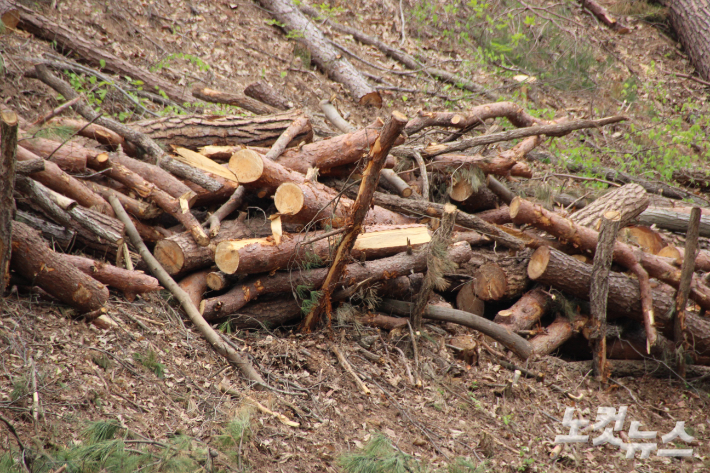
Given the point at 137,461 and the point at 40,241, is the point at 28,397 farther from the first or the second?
the point at 40,241

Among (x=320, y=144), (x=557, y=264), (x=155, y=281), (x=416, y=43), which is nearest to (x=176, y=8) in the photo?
(x=416, y=43)

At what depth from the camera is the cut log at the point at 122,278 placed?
414 cm

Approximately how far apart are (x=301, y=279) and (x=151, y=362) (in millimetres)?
1526

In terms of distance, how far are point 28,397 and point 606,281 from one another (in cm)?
511

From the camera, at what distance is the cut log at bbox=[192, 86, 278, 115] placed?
6.89 meters

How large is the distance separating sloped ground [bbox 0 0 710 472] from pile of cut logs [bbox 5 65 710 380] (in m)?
0.33

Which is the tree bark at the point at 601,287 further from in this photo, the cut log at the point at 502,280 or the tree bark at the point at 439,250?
the tree bark at the point at 439,250

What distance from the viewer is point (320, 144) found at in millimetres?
5688

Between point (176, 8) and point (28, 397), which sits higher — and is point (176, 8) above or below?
above

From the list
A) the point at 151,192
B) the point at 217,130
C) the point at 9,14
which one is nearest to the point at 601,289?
the point at 217,130

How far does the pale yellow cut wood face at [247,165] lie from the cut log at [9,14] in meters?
4.63

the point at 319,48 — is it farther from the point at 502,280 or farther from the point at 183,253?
the point at 183,253

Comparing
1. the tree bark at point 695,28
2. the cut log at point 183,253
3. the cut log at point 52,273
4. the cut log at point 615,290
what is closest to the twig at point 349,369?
the cut log at point 183,253

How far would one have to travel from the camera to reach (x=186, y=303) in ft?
14.6
